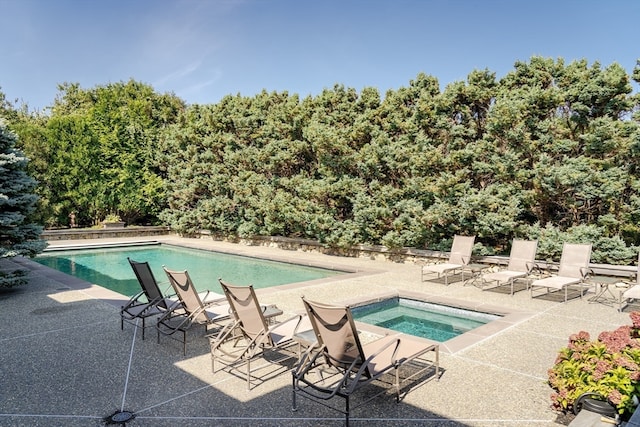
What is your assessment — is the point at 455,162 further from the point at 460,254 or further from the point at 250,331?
the point at 250,331

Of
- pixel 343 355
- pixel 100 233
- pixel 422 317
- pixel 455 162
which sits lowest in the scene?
pixel 422 317

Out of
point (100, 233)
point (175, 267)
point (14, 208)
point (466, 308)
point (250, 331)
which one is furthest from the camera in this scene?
point (100, 233)

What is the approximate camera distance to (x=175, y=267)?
572 inches

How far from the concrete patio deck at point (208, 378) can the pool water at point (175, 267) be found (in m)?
3.75

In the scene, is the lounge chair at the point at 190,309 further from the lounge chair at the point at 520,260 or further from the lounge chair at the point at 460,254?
the lounge chair at the point at 520,260

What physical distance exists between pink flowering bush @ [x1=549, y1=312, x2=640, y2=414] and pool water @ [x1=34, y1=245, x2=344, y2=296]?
8086 millimetres

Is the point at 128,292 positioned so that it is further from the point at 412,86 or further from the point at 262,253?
the point at 412,86

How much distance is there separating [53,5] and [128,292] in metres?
10.2

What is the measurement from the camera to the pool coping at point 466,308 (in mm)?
5309

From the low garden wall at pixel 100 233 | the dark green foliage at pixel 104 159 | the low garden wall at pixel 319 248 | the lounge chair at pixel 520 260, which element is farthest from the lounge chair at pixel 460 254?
the dark green foliage at pixel 104 159

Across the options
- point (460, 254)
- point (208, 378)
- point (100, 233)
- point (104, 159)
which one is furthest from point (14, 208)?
point (104, 159)

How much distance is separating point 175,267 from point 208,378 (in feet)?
35.6

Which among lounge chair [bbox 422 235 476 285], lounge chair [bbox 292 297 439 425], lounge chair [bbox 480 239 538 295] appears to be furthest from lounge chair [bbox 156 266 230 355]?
lounge chair [bbox 480 239 538 295]

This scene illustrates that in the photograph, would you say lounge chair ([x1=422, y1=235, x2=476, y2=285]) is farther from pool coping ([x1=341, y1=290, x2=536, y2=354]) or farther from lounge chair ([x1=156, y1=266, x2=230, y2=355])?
lounge chair ([x1=156, y1=266, x2=230, y2=355])
